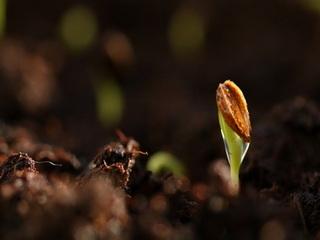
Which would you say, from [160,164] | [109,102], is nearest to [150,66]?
[109,102]

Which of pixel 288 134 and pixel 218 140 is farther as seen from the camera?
pixel 218 140

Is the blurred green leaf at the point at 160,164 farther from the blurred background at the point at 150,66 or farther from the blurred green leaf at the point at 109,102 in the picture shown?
the blurred green leaf at the point at 109,102

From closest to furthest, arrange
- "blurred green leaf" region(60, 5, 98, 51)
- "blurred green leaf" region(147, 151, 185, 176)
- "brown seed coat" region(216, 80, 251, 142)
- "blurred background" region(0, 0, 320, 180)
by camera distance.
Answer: "brown seed coat" region(216, 80, 251, 142) → "blurred green leaf" region(147, 151, 185, 176) → "blurred background" region(0, 0, 320, 180) → "blurred green leaf" region(60, 5, 98, 51)

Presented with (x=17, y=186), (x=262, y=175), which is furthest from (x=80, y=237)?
(x=262, y=175)

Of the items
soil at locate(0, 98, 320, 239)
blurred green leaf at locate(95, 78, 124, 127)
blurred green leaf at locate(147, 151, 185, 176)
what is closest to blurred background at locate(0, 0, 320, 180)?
blurred green leaf at locate(95, 78, 124, 127)

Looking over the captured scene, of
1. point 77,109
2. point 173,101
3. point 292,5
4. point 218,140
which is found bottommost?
point 77,109

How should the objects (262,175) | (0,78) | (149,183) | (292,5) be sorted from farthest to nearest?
(292,5) → (0,78) → (262,175) → (149,183)

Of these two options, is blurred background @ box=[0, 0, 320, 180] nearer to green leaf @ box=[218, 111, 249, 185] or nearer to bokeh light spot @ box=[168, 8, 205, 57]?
bokeh light spot @ box=[168, 8, 205, 57]

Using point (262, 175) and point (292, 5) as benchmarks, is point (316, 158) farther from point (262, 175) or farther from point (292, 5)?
point (292, 5)

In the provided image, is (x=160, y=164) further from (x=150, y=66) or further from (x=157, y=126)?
(x=150, y=66)
